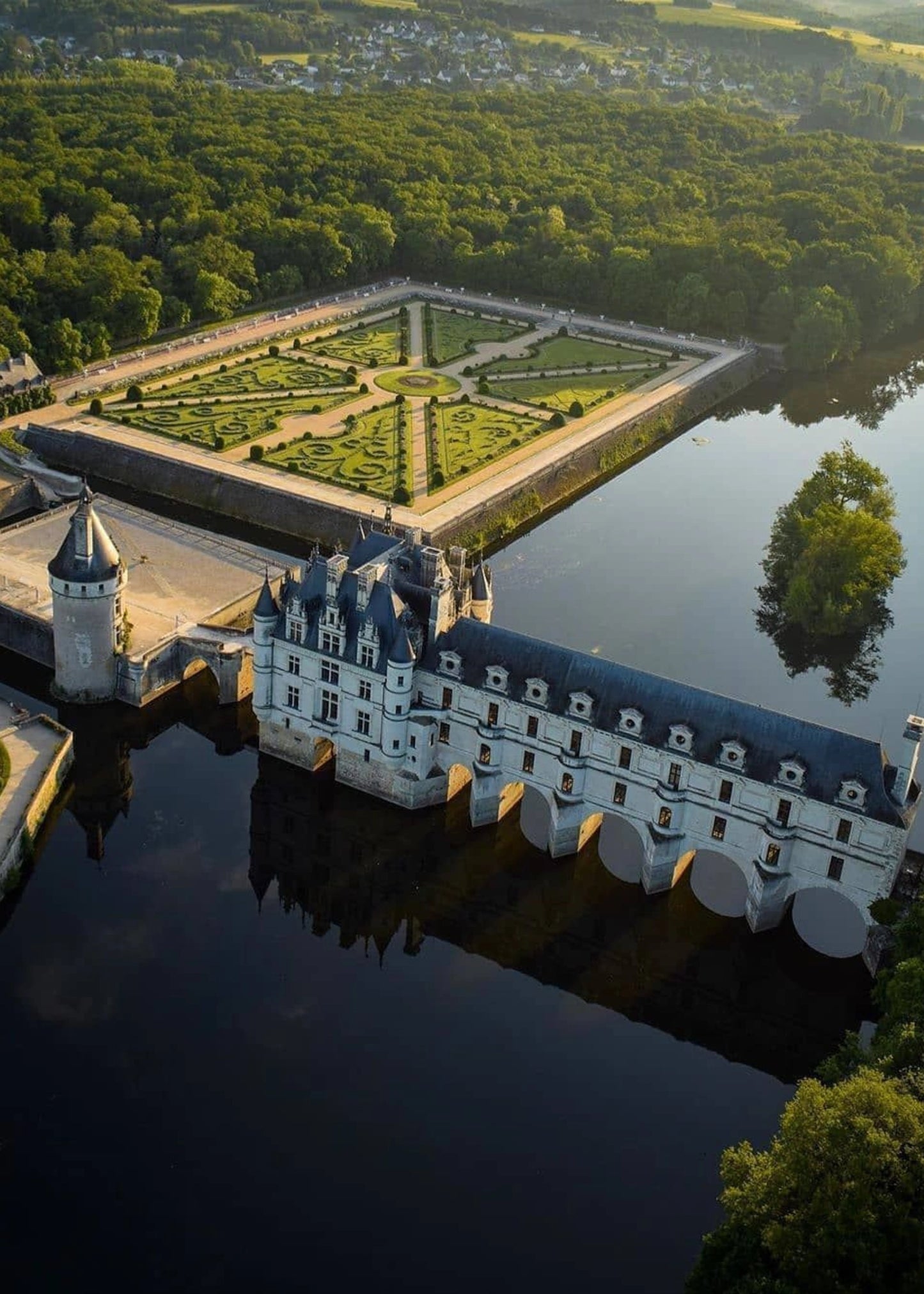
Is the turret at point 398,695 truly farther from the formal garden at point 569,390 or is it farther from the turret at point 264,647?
the formal garden at point 569,390

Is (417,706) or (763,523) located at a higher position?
(417,706)

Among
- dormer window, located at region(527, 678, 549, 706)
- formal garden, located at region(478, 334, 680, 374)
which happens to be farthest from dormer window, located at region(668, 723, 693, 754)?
formal garden, located at region(478, 334, 680, 374)

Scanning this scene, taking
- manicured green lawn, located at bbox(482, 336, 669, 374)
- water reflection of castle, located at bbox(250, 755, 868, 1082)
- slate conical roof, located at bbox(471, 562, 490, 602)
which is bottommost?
water reflection of castle, located at bbox(250, 755, 868, 1082)

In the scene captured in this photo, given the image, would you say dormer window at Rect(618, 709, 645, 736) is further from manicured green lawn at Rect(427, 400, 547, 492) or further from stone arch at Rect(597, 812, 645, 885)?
manicured green lawn at Rect(427, 400, 547, 492)

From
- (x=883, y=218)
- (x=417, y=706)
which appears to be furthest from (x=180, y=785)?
(x=883, y=218)

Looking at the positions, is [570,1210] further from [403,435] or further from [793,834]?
[403,435]

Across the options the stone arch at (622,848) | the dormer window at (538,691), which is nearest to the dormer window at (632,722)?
the dormer window at (538,691)

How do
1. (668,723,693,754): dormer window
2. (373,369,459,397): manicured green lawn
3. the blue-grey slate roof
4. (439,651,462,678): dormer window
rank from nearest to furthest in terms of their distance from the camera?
1. the blue-grey slate roof
2. (668,723,693,754): dormer window
3. (439,651,462,678): dormer window
4. (373,369,459,397): manicured green lawn
